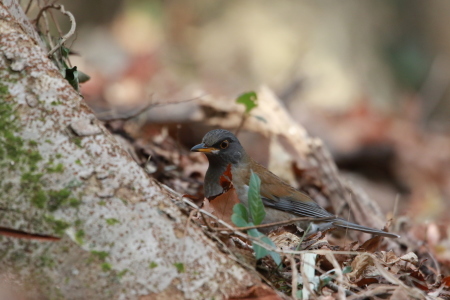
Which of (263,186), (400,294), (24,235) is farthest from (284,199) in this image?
(24,235)

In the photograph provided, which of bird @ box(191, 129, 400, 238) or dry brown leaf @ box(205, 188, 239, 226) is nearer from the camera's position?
dry brown leaf @ box(205, 188, 239, 226)

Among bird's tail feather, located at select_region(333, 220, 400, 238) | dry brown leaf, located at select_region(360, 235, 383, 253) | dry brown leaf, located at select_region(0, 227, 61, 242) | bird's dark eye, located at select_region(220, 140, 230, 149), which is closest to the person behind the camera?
dry brown leaf, located at select_region(0, 227, 61, 242)

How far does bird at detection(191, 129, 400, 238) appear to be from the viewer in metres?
5.31

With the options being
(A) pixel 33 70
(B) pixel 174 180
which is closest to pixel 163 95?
(B) pixel 174 180

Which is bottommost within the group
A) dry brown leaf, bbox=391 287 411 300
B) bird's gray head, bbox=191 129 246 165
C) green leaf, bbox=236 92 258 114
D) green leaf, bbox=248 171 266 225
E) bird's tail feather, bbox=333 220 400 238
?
bird's tail feather, bbox=333 220 400 238

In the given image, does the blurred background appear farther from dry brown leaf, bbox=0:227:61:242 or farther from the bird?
dry brown leaf, bbox=0:227:61:242

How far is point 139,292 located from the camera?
2729 millimetres

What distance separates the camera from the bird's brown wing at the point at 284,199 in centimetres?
548

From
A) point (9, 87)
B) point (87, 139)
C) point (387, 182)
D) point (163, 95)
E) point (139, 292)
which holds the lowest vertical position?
point (387, 182)

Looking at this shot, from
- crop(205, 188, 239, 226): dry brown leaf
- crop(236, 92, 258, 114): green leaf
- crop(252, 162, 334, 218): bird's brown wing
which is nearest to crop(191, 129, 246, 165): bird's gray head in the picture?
crop(252, 162, 334, 218): bird's brown wing

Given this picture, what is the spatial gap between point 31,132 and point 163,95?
25.6 feet

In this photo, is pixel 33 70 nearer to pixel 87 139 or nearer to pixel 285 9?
pixel 87 139

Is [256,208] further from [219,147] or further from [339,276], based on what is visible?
[219,147]

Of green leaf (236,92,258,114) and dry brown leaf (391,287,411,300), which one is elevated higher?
green leaf (236,92,258,114)
